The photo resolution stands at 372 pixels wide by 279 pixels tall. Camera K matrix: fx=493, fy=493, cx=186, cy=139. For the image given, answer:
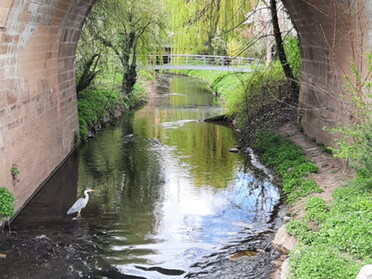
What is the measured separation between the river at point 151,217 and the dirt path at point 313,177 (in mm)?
212

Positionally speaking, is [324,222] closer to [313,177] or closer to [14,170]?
[313,177]

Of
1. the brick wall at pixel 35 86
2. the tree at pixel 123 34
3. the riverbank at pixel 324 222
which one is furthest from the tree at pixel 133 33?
the riverbank at pixel 324 222

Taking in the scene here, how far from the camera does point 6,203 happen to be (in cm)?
751

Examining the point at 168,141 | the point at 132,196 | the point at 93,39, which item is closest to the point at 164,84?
the point at 93,39

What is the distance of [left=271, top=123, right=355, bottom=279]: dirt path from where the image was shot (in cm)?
674

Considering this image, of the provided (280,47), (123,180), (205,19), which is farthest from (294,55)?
(123,180)

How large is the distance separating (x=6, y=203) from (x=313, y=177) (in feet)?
18.5

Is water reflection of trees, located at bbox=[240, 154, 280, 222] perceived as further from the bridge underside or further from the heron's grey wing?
the heron's grey wing

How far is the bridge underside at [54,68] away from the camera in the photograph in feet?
26.1

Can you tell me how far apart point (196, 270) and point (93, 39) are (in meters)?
11.8

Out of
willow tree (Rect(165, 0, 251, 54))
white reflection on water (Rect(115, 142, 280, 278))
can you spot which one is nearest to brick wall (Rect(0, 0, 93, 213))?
white reflection on water (Rect(115, 142, 280, 278))

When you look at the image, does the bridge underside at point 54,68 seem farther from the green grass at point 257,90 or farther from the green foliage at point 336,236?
the green grass at point 257,90

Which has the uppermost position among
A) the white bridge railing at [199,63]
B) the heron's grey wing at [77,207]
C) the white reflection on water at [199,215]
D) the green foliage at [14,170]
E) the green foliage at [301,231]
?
the white bridge railing at [199,63]

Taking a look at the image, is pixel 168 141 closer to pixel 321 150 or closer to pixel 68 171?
pixel 68 171
